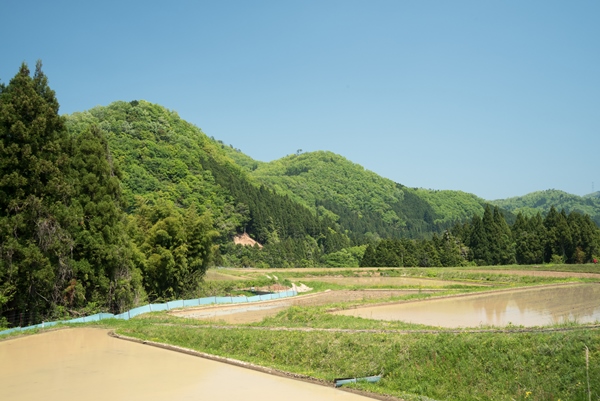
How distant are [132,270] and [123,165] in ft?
194

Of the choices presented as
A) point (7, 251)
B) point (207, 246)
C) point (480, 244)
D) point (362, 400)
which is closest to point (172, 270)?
point (207, 246)

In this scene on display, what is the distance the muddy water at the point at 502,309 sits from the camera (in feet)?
71.3

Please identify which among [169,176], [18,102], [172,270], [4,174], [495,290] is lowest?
[495,290]

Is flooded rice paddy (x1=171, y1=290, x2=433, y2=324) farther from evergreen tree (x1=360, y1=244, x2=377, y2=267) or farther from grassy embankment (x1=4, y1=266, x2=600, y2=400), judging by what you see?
evergreen tree (x1=360, y1=244, x2=377, y2=267)

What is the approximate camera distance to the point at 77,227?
23.8 m

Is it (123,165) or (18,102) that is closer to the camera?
(18,102)

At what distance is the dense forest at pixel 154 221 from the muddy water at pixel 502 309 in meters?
12.6

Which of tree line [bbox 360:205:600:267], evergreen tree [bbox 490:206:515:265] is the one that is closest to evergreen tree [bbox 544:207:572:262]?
tree line [bbox 360:205:600:267]

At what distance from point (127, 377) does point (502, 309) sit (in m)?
20.1

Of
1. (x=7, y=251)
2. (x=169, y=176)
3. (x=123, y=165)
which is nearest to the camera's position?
(x=7, y=251)

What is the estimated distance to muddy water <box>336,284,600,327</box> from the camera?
2172 centimetres

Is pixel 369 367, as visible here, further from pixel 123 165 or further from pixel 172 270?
pixel 123 165

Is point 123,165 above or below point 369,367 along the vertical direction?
above

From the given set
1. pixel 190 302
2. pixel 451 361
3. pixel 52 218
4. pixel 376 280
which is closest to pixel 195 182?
pixel 376 280
